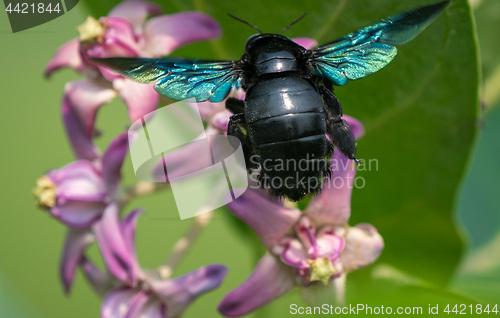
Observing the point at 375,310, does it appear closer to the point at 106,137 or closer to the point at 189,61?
the point at 189,61

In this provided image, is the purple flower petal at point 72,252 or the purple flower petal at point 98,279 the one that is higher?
the purple flower petal at point 72,252

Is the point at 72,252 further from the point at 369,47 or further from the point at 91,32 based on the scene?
the point at 369,47

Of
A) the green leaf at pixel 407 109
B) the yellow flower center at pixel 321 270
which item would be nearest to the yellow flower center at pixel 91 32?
the green leaf at pixel 407 109

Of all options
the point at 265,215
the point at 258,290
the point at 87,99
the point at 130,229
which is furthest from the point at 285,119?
the point at 87,99

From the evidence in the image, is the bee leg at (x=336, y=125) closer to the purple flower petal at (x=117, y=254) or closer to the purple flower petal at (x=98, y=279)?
the purple flower petal at (x=117, y=254)

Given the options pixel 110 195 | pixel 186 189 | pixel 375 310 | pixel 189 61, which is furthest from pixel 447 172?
pixel 110 195

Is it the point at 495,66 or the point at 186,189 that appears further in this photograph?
the point at 495,66
